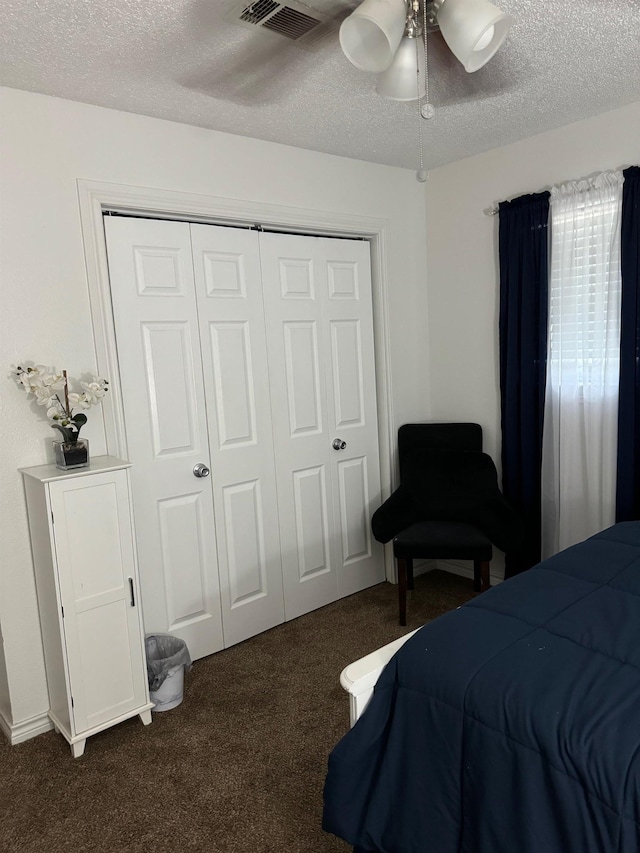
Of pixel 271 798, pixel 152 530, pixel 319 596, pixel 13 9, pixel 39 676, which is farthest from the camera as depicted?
pixel 319 596

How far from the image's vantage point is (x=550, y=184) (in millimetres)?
3066

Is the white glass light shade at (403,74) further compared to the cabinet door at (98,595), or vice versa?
the cabinet door at (98,595)

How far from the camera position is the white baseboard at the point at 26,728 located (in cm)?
238

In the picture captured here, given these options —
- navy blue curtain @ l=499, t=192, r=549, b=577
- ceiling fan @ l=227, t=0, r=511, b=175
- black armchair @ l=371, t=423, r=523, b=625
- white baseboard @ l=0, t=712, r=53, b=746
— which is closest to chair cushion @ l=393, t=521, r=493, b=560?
black armchair @ l=371, t=423, r=523, b=625

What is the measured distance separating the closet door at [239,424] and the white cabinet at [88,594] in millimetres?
668

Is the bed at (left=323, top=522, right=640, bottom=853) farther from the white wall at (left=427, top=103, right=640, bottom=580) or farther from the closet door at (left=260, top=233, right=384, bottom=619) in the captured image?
the white wall at (left=427, top=103, right=640, bottom=580)

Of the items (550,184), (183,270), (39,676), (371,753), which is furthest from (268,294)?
(371,753)

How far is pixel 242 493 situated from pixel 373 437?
3.06 feet

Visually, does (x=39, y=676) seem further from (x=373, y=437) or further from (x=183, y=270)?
(x=373, y=437)

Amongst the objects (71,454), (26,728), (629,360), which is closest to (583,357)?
(629,360)

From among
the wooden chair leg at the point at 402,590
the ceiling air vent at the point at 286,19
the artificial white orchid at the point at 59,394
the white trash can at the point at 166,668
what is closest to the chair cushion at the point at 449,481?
the wooden chair leg at the point at 402,590

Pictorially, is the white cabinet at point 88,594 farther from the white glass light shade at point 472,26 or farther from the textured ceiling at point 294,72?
the white glass light shade at point 472,26

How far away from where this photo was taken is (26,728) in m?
2.40

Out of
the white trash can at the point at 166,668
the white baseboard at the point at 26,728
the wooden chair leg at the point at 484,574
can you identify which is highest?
the wooden chair leg at the point at 484,574
